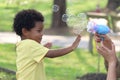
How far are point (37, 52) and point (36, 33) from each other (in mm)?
169

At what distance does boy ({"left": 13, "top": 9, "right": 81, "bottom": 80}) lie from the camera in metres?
3.23

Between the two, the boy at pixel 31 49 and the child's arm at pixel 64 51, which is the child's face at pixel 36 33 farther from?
the child's arm at pixel 64 51

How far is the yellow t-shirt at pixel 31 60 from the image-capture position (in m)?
3.23

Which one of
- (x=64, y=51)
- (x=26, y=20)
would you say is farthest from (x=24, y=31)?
(x=64, y=51)

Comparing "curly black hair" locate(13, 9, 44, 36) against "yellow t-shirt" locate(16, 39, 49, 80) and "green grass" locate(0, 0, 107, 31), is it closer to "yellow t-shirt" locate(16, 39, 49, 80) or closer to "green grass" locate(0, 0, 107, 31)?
"yellow t-shirt" locate(16, 39, 49, 80)

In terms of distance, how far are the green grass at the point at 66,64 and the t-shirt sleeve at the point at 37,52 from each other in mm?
4056

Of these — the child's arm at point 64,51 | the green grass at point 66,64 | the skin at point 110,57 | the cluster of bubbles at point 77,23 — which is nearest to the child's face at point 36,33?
the child's arm at point 64,51

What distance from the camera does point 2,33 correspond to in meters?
13.1

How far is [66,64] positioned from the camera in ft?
28.6

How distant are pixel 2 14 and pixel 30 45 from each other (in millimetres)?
14143

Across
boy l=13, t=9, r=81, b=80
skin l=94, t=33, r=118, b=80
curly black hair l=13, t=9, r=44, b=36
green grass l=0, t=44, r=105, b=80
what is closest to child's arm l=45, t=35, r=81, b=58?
boy l=13, t=9, r=81, b=80

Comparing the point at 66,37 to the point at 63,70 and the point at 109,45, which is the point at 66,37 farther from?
the point at 109,45

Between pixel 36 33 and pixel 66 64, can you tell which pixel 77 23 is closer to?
pixel 36 33

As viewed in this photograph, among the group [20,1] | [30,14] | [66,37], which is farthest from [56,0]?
[30,14]
